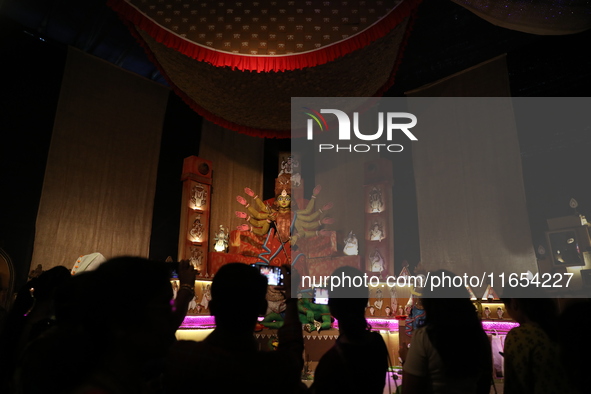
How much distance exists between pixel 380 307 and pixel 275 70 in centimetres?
431

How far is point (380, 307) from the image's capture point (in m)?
5.90

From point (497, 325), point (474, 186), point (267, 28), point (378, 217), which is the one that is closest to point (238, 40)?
point (267, 28)

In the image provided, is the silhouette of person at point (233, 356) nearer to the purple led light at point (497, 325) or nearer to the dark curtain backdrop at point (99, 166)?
the purple led light at point (497, 325)

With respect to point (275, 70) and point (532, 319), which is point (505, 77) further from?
point (532, 319)

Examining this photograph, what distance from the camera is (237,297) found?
3.50 feet

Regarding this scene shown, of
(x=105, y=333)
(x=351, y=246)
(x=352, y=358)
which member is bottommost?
(x=352, y=358)

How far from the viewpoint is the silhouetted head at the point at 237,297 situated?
105cm

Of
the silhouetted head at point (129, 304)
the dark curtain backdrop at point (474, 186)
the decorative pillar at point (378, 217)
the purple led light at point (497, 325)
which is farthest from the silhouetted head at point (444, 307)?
the decorative pillar at point (378, 217)

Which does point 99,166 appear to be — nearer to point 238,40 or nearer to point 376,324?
point 376,324

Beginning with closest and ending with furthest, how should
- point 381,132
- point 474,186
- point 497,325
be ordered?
point 497,325 → point 474,186 → point 381,132

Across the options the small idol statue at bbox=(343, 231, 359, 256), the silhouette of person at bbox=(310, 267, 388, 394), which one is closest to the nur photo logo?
the small idol statue at bbox=(343, 231, 359, 256)

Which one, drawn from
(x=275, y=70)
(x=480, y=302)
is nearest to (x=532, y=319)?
(x=275, y=70)

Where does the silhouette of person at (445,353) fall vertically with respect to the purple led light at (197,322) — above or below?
above

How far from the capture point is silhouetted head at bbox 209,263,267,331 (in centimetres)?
105
